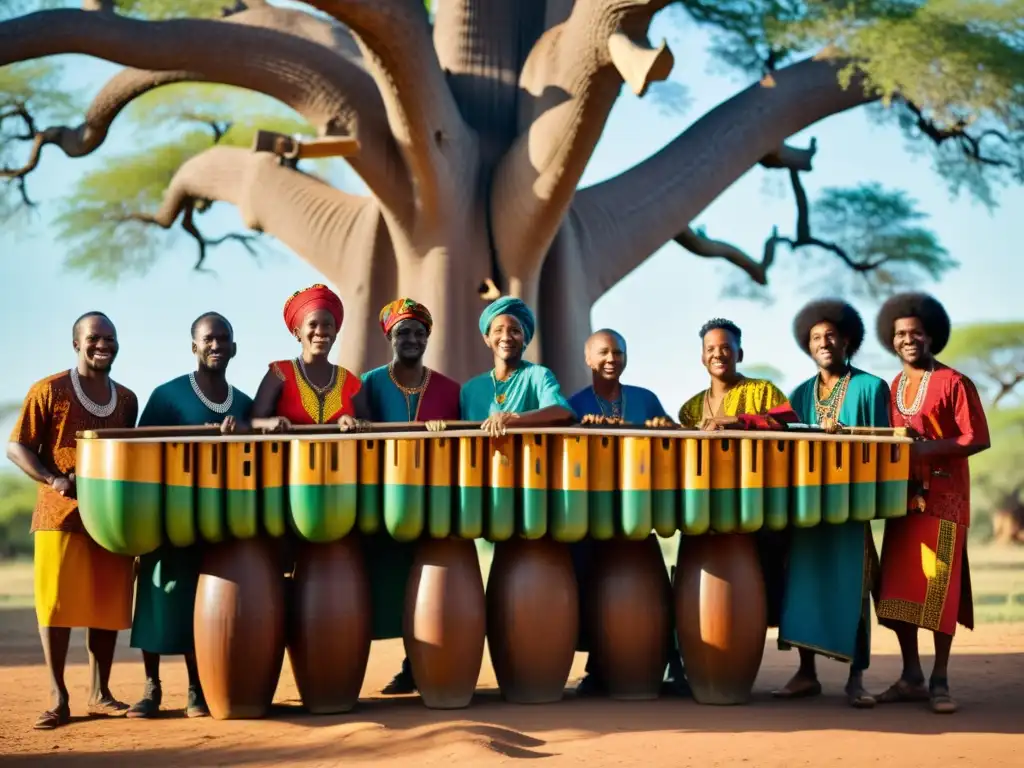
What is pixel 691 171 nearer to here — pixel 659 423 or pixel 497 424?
pixel 659 423

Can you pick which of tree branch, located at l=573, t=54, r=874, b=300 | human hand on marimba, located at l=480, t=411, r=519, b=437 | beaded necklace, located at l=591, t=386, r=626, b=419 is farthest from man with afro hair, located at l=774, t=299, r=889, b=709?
tree branch, located at l=573, t=54, r=874, b=300

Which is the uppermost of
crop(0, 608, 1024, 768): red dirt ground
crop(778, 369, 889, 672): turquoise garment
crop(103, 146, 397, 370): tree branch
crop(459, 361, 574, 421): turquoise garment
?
crop(103, 146, 397, 370): tree branch

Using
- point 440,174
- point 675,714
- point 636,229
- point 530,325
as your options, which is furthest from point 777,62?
point 675,714

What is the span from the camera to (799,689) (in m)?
6.91

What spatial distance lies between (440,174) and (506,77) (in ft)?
4.82

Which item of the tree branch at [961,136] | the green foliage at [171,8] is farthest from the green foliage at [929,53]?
the green foliage at [171,8]

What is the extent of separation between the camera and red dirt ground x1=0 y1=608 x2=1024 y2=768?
5441 millimetres

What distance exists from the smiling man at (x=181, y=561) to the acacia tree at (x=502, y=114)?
11.9ft

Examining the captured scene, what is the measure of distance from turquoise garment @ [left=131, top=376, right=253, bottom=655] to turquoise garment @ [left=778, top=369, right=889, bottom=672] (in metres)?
2.58

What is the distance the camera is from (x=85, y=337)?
6.34 metres

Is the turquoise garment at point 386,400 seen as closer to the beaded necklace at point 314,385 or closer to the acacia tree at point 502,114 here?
the beaded necklace at point 314,385

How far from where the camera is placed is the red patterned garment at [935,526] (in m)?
6.57

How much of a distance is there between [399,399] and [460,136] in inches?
181

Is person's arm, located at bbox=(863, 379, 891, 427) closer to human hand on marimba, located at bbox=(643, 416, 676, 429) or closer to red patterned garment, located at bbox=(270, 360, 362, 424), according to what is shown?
human hand on marimba, located at bbox=(643, 416, 676, 429)
